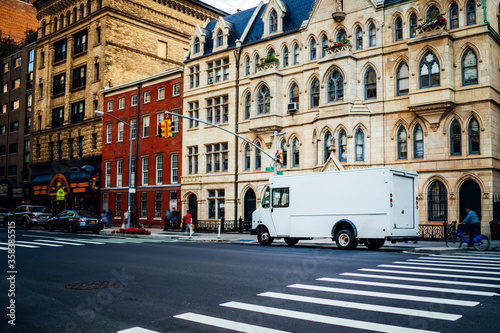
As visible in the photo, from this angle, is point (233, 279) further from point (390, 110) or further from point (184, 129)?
point (184, 129)

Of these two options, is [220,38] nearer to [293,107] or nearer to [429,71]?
[293,107]

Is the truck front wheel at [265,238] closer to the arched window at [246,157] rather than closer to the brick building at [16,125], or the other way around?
the arched window at [246,157]

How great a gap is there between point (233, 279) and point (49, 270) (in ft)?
16.6

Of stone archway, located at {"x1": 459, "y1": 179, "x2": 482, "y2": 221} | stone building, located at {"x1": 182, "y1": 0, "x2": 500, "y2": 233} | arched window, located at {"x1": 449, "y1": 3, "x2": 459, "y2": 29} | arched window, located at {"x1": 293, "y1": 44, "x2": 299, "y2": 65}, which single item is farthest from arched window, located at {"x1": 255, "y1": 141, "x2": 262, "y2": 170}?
arched window, located at {"x1": 449, "y1": 3, "x2": 459, "y2": 29}

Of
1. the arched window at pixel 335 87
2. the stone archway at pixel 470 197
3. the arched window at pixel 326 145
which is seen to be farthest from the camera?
the arched window at pixel 326 145

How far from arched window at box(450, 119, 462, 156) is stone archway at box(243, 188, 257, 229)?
15315 mm

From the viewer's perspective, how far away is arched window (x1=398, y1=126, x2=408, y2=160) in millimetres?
29219

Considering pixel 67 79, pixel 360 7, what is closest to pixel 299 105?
pixel 360 7

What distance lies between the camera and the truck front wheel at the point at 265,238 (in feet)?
75.1

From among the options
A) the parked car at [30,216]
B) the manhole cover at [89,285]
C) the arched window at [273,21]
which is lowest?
the manhole cover at [89,285]

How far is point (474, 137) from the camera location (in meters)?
26.7

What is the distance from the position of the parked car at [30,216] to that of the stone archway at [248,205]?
15383mm

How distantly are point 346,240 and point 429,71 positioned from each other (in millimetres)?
13560

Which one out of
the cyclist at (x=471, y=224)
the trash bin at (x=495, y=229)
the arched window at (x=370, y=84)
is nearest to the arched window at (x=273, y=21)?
the arched window at (x=370, y=84)
